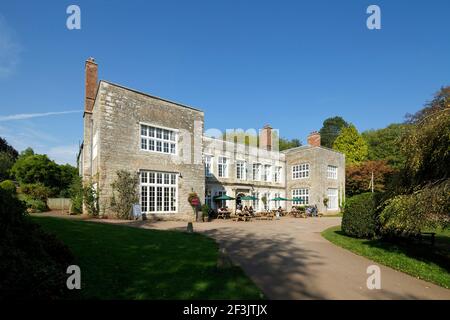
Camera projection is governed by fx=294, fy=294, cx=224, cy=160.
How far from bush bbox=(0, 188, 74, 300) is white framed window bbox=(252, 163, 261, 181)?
25624mm

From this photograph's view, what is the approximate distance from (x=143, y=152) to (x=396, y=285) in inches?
609

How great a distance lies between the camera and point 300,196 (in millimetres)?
33531

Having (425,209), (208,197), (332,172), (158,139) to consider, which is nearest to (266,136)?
(332,172)

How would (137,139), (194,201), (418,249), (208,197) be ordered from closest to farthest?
(418,249)
(137,139)
(194,201)
(208,197)

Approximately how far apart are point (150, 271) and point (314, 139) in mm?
30649

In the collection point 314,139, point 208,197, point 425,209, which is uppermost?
point 314,139

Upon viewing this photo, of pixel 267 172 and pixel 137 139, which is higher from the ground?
pixel 137 139

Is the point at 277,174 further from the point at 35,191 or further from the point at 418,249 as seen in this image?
the point at 35,191

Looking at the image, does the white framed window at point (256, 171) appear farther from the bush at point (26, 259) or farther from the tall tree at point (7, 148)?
the tall tree at point (7, 148)

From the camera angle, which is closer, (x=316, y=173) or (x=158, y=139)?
(x=158, y=139)

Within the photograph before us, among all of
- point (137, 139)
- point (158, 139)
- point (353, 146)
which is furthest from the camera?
point (353, 146)

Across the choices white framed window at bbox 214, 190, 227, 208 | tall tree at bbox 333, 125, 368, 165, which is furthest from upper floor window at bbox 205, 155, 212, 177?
tall tree at bbox 333, 125, 368, 165
